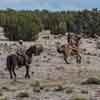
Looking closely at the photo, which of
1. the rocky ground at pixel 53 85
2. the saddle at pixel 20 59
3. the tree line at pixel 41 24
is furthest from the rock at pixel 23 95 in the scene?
the tree line at pixel 41 24

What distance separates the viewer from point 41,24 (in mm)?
100750

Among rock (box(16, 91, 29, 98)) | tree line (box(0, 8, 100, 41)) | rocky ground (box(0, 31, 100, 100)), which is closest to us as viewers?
rock (box(16, 91, 29, 98))

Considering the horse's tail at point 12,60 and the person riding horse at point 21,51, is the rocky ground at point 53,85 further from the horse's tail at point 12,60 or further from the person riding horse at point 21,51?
the person riding horse at point 21,51

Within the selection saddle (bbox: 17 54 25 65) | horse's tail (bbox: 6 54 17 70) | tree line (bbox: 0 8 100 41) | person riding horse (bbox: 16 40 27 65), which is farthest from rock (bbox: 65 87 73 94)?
tree line (bbox: 0 8 100 41)

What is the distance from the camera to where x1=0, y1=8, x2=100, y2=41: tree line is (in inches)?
3278

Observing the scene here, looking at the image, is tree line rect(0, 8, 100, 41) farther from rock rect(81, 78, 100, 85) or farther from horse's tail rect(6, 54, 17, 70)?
rock rect(81, 78, 100, 85)

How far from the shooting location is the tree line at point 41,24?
273 feet

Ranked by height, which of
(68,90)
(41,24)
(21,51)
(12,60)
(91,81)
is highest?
(41,24)

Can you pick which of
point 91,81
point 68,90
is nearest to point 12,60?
point 91,81

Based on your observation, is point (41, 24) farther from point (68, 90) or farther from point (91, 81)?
point (68, 90)

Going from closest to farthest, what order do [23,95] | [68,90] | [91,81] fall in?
[23,95]
[68,90]
[91,81]

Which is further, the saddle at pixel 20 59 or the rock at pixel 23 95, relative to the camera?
the saddle at pixel 20 59

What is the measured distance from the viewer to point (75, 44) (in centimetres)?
4109

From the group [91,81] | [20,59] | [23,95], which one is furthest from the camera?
[20,59]
